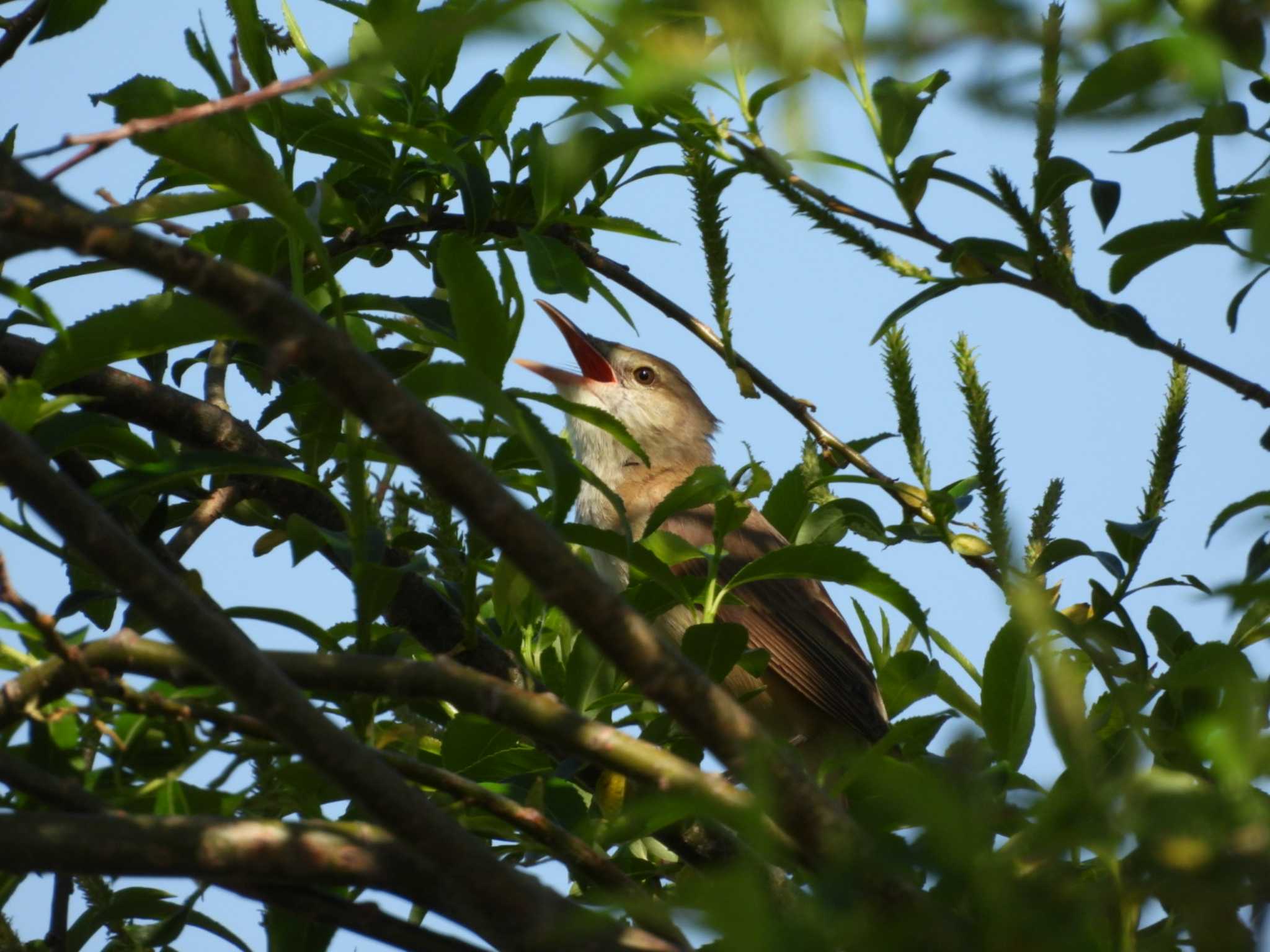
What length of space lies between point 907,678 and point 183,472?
1347 mm

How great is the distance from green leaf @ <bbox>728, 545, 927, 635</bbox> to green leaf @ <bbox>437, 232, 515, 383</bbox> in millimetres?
631

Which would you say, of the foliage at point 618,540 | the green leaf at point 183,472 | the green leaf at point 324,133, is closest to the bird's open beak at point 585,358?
the foliage at point 618,540

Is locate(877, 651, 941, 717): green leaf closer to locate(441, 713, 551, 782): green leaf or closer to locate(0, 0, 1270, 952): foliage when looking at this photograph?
locate(0, 0, 1270, 952): foliage

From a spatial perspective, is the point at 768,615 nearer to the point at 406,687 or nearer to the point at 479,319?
the point at 479,319

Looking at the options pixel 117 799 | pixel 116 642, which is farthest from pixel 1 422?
pixel 117 799

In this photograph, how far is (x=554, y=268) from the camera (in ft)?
7.52

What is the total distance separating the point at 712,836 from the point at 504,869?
1148mm

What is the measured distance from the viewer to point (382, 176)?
255 cm

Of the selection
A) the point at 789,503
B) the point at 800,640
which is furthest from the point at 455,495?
the point at 800,640

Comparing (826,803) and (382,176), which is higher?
(382,176)

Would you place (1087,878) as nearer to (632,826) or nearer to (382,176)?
(632,826)

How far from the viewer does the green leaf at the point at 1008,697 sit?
193 cm

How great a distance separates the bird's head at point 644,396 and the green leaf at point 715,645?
4318mm

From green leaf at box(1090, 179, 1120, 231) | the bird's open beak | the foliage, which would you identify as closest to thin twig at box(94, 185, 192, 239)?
the foliage
